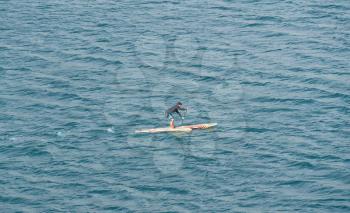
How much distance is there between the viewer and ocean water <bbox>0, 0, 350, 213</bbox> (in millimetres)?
94375

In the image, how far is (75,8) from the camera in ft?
496

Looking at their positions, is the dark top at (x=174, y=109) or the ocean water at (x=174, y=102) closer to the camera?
the ocean water at (x=174, y=102)

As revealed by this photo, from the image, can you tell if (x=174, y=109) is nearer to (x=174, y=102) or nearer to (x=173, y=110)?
(x=173, y=110)

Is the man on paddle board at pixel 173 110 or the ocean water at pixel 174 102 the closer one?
the ocean water at pixel 174 102

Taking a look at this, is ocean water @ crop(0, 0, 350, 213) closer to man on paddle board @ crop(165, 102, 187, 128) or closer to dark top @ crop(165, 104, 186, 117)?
man on paddle board @ crop(165, 102, 187, 128)

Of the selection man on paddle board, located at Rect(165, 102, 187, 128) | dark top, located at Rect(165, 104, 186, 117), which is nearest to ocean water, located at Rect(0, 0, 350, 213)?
man on paddle board, located at Rect(165, 102, 187, 128)

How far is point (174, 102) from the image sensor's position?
379ft

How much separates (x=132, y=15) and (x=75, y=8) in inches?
469

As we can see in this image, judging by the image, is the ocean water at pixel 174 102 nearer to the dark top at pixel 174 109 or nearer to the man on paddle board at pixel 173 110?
the man on paddle board at pixel 173 110

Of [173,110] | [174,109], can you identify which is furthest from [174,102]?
[174,109]

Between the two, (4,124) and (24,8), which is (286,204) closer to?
(4,124)

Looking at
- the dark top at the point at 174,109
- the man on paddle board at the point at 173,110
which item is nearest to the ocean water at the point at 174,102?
the man on paddle board at the point at 173,110

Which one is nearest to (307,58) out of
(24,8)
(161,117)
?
(161,117)

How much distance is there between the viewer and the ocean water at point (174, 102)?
94.4 meters
